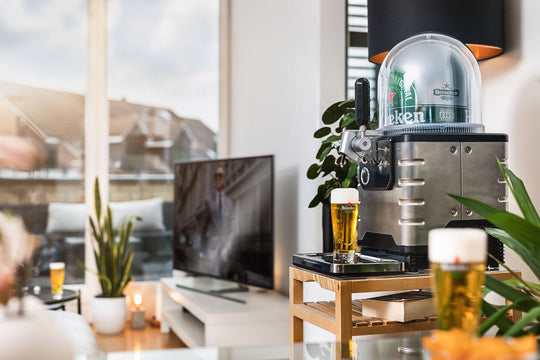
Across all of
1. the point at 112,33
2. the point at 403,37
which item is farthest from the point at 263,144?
the point at 403,37

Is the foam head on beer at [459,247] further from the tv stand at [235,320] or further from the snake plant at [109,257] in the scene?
the snake plant at [109,257]

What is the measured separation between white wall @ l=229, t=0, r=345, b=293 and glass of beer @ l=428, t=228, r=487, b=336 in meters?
2.43

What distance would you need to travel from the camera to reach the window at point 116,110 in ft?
14.8

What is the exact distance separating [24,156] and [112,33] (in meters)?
3.92

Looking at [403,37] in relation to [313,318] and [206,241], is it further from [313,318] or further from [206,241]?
[206,241]

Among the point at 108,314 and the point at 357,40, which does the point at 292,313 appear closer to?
the point at 357,40

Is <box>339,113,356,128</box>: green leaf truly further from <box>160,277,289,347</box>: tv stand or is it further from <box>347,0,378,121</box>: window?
<box>160,277,289,347</box>: tv stand

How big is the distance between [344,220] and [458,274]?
87cm

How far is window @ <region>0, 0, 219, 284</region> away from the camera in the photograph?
450cm

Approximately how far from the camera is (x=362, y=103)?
1.61 metres

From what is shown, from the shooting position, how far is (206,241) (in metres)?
4.01

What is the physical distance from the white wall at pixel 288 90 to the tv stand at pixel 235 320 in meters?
0.34

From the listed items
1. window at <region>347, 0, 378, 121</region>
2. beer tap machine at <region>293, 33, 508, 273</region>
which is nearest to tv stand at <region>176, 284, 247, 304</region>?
window at <region>347, 0, 378, 121</region>

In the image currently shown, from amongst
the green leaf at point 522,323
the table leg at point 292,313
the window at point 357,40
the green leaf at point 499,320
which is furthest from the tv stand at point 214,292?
the green leaf at point 522,323
